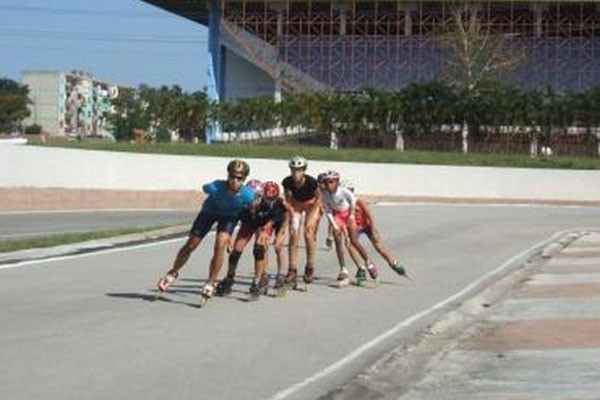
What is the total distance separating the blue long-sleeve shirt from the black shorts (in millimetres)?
59

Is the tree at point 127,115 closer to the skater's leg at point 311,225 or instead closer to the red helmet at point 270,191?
the skater's leg at point 311,225

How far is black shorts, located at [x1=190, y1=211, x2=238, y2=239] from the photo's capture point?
13.2 meters

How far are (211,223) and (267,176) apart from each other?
3850 cm

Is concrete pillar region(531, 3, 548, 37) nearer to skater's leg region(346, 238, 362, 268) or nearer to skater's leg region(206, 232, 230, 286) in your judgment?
skater's leg region(346, 238, 362, 268)

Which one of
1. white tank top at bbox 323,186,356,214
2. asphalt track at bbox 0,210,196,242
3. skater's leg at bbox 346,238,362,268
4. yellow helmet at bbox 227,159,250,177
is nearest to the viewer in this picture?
yellow helmet at bbox 227,159,250,177

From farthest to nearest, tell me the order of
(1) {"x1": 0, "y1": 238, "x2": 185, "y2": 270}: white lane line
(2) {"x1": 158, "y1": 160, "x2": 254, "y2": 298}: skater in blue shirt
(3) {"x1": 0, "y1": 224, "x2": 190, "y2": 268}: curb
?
(3) {"x1": 0, "y1": 224, "x2": 190, "y2": 268}: curb < (1) {"x1": 0, "y1": 238, "x2": 185, "y2": 270}: white lane line < (2) {"x1": 158, "y1": 160, "x2": 254, "y2": 298}: skater in blue shirt

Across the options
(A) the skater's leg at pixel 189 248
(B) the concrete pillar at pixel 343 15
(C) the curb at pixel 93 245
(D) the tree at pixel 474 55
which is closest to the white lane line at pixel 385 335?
(A) the skater's leg at pixel 189 248

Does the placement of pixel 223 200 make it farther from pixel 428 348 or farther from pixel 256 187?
pixel 428 348

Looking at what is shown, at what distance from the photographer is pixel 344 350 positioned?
10898mm

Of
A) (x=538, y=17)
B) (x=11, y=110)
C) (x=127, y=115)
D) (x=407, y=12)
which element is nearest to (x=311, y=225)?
(x=407, y=12)

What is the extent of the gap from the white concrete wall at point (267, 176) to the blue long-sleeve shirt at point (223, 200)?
38.4 metres

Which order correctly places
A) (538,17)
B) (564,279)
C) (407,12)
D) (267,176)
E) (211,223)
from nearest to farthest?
(211,223) < (564,279) < (267,176) < (538,17) < (407,12)

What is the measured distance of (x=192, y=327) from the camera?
11.8 meters

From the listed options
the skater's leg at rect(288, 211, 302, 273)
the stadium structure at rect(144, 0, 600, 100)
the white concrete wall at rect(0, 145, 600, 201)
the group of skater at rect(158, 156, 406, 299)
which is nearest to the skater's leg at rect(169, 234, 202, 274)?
the group of skater at rect(158, 156, 406, 299)
